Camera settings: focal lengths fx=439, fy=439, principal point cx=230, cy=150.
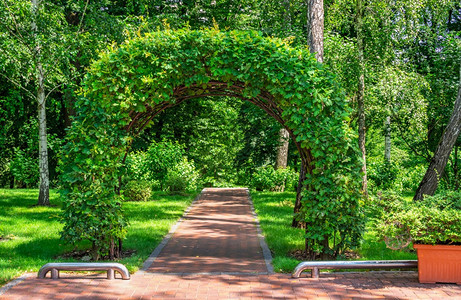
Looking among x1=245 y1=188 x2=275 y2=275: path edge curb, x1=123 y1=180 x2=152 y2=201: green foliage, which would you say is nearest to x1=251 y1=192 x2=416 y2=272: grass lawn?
x1=245 y1=188 x2=275 y2=275: path edge curb

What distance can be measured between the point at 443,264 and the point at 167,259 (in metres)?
4.44

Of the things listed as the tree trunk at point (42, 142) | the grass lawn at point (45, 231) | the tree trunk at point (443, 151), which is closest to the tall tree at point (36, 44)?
the tree trunk at point (42, 142)

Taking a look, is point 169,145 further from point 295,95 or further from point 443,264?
point 443,264

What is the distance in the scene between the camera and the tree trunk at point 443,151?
38.1 ft

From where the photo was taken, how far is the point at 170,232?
10.6 meters

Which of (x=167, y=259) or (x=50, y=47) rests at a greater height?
(x=50, y=47)

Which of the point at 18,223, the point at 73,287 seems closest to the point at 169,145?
the point at 18,223

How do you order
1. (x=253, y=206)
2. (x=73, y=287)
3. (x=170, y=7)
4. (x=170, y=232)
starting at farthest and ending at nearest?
1. (x=170, y=7)
2. (x=253, y=206)
3. (x=170, y=232)
4. (x=73, y=287)

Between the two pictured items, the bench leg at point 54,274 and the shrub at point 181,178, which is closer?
the bench leg at point 54,274

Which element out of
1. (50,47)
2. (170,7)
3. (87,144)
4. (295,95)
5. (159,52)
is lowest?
(87,144)

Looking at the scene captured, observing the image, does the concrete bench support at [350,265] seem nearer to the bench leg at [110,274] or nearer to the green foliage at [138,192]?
the bench leg at [110,274]

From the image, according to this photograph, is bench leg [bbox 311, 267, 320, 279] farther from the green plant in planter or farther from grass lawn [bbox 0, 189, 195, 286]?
grass lawn [bbox 0, 189, 195, 286]

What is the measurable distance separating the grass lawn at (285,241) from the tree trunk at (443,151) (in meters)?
2.72

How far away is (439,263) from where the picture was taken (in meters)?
6.01
